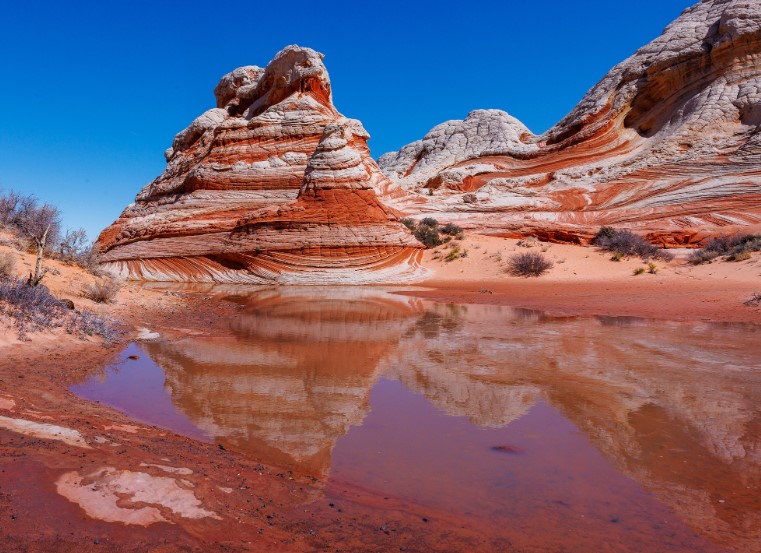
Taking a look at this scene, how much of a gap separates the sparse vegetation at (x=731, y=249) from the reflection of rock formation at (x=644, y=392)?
34.6ft

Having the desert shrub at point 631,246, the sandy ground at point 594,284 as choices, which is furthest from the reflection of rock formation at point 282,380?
the desert shrub at point 631,246

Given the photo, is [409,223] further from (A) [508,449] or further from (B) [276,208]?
(A) [508,449]

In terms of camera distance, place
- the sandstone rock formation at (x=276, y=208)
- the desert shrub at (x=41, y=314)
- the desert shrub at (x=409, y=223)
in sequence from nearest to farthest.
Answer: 1. the desert shrub at (x=41, y=314)
2. the sandstone rock formation at (x=276, y=208)
3. the desert shrub at (x=409, y=223)

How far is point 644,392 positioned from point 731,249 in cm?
1715

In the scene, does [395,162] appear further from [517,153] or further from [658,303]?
[658,303]

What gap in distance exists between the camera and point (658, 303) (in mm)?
12344

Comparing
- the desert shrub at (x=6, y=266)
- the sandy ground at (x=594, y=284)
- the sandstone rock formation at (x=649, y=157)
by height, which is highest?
the sandstone rock formation at (x=649, y=157)

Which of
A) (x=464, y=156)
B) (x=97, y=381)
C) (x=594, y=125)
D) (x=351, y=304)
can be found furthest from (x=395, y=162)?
(x=97, y=381)

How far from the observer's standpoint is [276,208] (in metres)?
21.8

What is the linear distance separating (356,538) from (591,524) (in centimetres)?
123

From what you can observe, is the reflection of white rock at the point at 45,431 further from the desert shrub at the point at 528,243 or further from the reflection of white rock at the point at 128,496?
the desert shrub at the point at 528,243

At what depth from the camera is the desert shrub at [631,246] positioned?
20.6 m

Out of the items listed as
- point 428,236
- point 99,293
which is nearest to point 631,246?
point 428,236

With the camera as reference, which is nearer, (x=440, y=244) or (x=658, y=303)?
(x=658, y=303)
